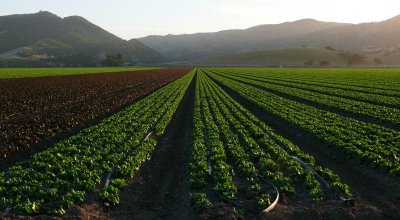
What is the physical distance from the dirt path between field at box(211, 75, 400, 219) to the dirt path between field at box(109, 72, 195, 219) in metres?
2.98

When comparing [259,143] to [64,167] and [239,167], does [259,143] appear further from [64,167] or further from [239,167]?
[64,167]

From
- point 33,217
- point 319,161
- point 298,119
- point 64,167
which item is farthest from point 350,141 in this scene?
point 33,217

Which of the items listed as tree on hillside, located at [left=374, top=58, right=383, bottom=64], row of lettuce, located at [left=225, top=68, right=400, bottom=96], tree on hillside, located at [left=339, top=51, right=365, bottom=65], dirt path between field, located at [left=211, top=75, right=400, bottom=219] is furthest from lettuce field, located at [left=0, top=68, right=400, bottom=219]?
tree on hillside, located at [left=374, top=58, right=383, bottom=64]

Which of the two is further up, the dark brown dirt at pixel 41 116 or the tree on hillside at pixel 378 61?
the dark brown dirt at pixel 41 116

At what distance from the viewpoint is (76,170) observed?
12578 mm

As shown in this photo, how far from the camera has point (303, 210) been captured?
1021 centimetres

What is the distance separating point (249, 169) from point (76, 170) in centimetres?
568

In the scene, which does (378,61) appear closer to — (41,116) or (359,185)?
(41,116)

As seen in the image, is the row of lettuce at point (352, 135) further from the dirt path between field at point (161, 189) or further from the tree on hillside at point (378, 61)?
the tree on hillside at point (378, 61)

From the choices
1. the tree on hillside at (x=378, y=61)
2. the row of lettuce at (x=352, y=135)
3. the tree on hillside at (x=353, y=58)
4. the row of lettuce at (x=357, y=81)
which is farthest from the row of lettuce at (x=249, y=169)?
the tree on hillside at (x=378, y=61)

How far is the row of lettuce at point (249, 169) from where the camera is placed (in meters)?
11.3

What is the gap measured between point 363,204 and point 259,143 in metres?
7.19

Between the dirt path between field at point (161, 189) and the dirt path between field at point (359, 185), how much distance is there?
2982mm

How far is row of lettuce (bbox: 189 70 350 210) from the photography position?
1127cm
